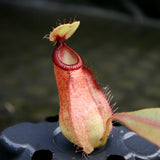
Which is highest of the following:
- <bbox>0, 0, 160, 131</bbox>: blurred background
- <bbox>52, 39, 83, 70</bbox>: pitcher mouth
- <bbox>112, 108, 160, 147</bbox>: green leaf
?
<bbox>52, 39, 83, 70</bbox>: pitcher mouth

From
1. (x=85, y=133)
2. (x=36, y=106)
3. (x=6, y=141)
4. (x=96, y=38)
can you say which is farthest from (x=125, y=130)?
(x=96, y=38)

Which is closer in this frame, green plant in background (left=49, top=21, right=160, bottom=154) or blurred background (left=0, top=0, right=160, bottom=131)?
green plant in background (left=49, top=21, right=160, bottom=154)

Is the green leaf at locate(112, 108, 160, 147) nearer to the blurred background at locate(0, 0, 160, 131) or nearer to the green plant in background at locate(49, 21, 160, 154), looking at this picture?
the green plant in background at locate(49, 21, 160, 154)

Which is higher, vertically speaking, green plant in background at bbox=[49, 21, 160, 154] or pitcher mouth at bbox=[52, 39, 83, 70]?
pitcher mouth at bbox=[52, 39, 83, 70]

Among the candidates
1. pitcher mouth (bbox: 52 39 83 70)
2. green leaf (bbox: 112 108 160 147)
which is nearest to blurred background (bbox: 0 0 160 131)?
pitcher mouth (bbox: 52 39 83 70)

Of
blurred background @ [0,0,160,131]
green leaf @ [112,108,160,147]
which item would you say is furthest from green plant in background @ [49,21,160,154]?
blurred background @ [0,0,160,131]

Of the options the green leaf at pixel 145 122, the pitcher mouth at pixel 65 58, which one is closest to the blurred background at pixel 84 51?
the pitcher mouth at pixel 65 58

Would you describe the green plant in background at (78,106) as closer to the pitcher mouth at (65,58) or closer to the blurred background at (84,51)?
the pitcher mouth at (65,58)
